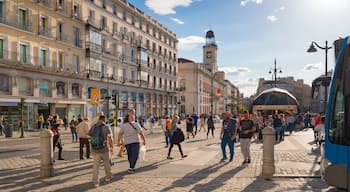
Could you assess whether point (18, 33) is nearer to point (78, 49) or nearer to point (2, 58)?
point (2, 58)

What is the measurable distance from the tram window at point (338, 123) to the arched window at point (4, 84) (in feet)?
97.5

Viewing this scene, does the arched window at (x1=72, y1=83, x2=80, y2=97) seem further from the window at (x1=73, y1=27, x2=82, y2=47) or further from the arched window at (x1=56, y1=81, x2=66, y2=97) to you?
the window at (x1=73, y1=27, x2=82, y2=47)

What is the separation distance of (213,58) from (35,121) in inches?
3064

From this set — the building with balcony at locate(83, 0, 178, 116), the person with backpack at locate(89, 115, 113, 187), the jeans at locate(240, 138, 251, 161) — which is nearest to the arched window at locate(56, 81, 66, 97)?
the building with balcony at locate(83, 0, 178, 116)

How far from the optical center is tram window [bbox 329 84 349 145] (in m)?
6.16

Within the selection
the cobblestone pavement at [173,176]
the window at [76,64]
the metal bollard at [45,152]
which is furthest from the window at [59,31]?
the metal bollard at [45,152]

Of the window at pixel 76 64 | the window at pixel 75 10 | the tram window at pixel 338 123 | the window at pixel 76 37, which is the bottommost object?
the tram window at pixel 338 123

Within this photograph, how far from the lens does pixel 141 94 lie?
5631cm

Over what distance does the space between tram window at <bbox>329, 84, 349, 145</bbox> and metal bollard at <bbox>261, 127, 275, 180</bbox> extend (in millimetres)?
2350

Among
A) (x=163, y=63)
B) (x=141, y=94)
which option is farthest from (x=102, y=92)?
(x=163, y=63)

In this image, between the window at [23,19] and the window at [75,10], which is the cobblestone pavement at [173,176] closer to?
the window at [23,19]

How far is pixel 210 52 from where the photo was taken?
105 metres

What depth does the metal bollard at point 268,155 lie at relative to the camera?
8.52m

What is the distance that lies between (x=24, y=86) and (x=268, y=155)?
29.1 m
